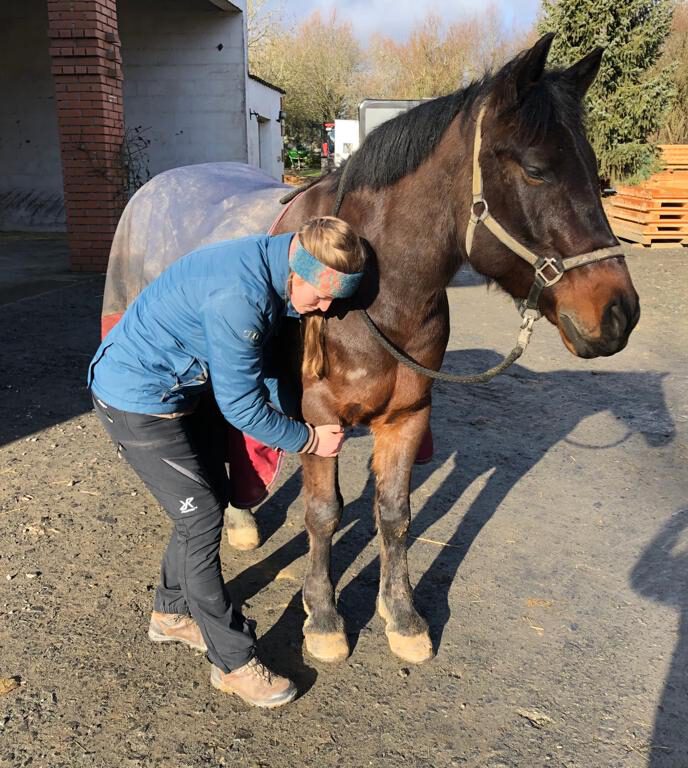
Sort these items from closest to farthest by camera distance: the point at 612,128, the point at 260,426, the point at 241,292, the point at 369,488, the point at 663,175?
the point at 241,292, the point at 260,426, the point at 369,488, the point at 663,175, the point at 612,128

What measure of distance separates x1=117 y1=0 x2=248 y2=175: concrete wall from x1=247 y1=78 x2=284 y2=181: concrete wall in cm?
56

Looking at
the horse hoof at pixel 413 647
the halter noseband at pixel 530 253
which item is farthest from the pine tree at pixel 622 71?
the horse hoof at pixel 413 647

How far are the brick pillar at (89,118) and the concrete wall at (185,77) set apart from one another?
453 centimetres

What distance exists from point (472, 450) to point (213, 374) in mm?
2640

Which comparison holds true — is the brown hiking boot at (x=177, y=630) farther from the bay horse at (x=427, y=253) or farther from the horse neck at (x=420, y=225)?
the horse neck at (x=420, y=225)

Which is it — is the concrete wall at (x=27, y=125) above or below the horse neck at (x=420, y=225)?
below

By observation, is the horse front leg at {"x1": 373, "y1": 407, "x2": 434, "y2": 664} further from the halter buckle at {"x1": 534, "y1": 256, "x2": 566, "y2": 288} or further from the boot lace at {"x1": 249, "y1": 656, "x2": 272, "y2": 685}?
the halter buckle at {"x1": 534, "y1": 256, "x2": 566, "y2": 288}

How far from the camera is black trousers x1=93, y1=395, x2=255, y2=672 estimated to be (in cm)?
215

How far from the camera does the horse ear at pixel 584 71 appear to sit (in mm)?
2092

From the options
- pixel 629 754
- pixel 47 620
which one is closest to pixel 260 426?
pixel 47 620

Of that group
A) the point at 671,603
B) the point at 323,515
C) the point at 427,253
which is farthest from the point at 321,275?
the point at 671,603

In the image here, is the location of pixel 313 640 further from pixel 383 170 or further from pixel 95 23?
pixel 95 23

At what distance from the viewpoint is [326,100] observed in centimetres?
3700

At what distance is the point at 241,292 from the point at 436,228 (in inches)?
27.0
